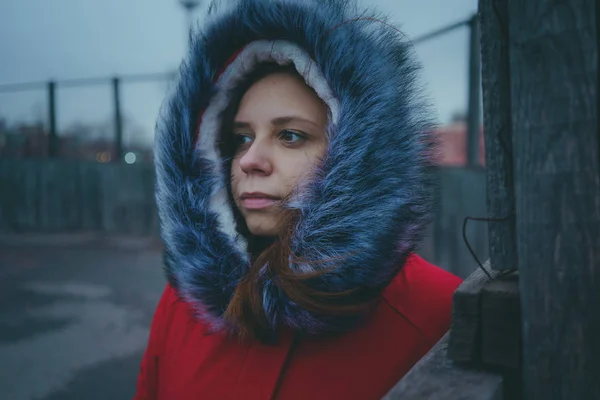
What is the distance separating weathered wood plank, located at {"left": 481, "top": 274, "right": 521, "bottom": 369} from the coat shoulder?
0.48m

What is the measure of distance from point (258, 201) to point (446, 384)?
74 cm

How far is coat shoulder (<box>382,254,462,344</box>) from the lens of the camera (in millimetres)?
1271

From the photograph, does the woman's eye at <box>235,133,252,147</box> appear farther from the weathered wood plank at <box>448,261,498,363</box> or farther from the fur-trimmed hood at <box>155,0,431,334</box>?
the weathered wood plank at <box>448,261,498,363</box>

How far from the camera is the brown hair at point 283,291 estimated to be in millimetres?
1146

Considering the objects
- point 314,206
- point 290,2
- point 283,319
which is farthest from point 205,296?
point 290,2

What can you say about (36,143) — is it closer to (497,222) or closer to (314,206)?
(314,206)

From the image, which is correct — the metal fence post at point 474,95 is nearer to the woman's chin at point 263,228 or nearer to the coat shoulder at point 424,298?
the coat shoulder at point 424,298

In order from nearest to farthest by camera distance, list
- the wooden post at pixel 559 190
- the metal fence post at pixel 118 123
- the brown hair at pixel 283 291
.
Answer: the wooden post at pixel 559 190 → the brown hair at pixel 283 291 → the metal fence post at pixel 118 123

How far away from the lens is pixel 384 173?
1195mm

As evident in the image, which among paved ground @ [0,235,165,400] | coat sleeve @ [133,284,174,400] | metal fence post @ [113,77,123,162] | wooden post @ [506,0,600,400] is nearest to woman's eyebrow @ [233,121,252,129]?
coat sleeve @ [133,284,174,400]

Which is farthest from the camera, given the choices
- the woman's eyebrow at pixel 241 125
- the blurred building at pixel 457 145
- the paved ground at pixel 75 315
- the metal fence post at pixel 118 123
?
the metal fence post at pixel 118 123

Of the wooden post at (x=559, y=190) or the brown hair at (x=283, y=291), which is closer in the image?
the wooden post at (x=559, y=190)

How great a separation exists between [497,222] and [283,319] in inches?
23.6

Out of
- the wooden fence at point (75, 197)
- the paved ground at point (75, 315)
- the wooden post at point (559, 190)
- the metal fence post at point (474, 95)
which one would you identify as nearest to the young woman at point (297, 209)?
the wooden post at point (559, 190)
